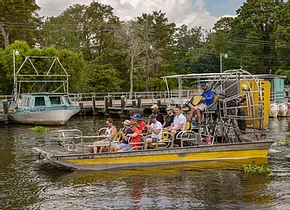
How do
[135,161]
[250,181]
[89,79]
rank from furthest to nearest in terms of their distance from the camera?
[89,79], [135,161], [250,181]

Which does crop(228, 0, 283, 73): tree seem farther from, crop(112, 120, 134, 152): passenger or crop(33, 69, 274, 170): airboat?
crop(112, 120, 134, 152): passenger

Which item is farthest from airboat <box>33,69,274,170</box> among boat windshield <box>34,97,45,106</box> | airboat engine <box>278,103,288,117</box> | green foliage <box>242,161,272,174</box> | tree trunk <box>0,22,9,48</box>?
tree trunk <box>0,22,9,48</box>

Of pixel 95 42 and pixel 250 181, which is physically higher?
pixel 95 42

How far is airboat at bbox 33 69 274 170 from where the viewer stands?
1542 cm

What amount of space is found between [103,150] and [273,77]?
30639 millimetres

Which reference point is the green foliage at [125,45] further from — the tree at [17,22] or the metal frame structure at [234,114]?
the metal frame structure at [234,114]

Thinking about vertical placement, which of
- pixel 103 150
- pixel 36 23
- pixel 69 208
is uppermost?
pixel 36 23

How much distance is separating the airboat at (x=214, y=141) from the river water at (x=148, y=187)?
1.08ft

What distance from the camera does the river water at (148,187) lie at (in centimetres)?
1202

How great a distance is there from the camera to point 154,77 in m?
65.6

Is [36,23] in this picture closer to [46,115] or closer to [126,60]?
[126,60]

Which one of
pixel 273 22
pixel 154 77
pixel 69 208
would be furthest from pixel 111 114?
pixel 273 22

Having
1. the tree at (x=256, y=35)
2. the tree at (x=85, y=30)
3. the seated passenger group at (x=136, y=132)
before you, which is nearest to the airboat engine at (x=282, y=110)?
the seated passenger group at (x=136, y=132)

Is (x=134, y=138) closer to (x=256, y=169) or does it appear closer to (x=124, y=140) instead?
(x=124, y=140)
